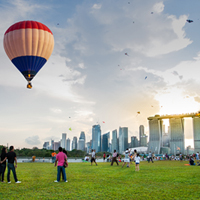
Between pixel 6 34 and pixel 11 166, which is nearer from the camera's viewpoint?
pixel 11 166

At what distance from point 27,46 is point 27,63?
2415 millimetres

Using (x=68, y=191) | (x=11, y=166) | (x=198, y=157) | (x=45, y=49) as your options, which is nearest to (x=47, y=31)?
(x=45, y=49)

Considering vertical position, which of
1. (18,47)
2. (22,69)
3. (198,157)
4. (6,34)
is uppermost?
(6,34)

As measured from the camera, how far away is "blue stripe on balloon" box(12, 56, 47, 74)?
107 feet

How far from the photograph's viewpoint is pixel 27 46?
3244 cm

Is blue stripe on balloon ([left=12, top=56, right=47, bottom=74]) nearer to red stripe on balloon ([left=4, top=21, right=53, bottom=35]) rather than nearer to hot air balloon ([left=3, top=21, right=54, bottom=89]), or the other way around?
hot air balloon ([left=3, top=21, right=54, bottom=89])

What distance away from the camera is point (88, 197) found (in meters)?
8.86

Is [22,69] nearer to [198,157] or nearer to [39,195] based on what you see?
[39,195]

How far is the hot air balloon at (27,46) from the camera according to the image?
3238 cm

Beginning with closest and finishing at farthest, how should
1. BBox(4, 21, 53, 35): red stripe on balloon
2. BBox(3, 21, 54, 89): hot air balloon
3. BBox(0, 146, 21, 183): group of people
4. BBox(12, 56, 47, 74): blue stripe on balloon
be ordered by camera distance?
BBox(0, 146, 21, 183): group of people, BBox(3, 21, 54, 89): hot air balloon, BBox(12, 56, 47, 74): blue stripe on balloon, BBox(4, 21, 53, 35): red stripe on balloon

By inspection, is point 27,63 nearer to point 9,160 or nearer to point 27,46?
point 27,46

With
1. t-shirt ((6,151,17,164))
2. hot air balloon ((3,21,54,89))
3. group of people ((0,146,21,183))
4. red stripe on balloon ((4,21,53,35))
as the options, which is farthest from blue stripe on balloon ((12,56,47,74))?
t-shirt ((6,151,17,164))

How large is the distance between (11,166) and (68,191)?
4431 millimetres

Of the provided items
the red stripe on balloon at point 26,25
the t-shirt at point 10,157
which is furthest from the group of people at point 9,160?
the red stripe on balloon at point 26,25
